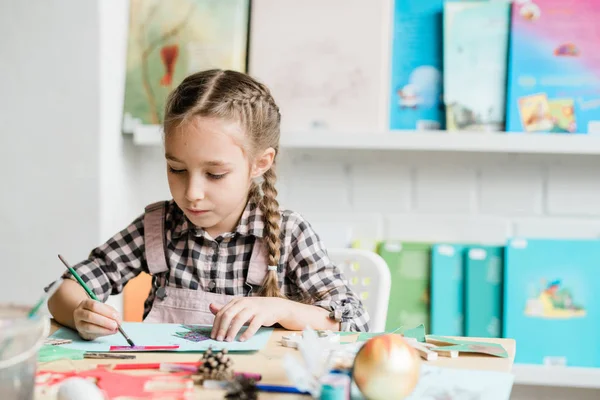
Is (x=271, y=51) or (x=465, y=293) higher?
(x=271, y=51)

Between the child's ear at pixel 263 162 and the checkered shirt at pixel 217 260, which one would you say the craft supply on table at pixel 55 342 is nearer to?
the checkered shirt at pixel 217 260

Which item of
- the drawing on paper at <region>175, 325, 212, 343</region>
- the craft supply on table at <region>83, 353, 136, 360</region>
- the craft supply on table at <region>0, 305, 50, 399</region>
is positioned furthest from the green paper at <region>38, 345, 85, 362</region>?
the craft supply on table at <region>0, 305, 50, 399</region>

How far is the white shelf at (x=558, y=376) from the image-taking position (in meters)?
1.88

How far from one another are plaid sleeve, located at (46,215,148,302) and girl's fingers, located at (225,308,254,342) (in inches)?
15.1

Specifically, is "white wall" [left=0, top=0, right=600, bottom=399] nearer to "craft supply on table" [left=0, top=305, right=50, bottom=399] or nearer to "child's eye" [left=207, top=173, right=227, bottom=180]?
"child's eye" [left=207, top=173, right=227, bottom=180]

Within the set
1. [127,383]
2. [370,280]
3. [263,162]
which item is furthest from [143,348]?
[370,280]

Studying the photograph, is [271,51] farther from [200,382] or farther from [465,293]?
[200,382]

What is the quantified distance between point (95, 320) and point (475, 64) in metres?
1.28

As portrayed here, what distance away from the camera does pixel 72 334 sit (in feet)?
3.50

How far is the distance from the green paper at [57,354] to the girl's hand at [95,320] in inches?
2.0

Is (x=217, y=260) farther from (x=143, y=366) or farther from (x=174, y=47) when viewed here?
(x=174, y=47)

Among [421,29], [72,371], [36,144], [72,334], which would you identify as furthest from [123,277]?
[421,29]

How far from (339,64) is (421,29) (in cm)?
24

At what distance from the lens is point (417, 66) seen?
1.99 m
